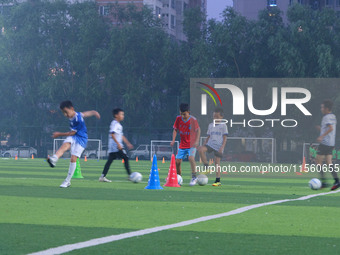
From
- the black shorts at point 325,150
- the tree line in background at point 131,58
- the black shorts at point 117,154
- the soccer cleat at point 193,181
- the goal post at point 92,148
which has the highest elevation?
the tree line in background at point 131,58

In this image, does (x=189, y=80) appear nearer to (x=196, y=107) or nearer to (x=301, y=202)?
(x=196, y=107)

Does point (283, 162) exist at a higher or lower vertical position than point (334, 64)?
lower

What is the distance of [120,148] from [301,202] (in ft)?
23.1

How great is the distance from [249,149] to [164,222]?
42032 millimetres

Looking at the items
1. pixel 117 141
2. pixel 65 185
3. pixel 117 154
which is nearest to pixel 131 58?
pixel 117 154

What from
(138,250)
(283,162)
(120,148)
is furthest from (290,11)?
(138,250)

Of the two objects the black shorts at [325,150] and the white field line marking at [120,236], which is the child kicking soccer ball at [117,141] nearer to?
the black shorts at [325,150]

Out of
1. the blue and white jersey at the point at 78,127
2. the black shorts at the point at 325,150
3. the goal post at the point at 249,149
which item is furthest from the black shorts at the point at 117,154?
the goal post at the point at 249,149

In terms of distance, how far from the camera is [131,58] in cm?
6281

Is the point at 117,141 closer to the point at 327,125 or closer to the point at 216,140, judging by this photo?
the point at 216,140

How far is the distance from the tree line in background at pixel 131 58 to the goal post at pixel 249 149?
251 inches

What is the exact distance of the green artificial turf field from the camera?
7.85m

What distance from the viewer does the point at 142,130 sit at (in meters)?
62.6

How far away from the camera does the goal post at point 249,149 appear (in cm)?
5134
